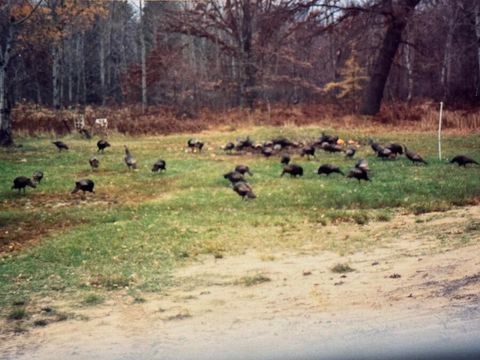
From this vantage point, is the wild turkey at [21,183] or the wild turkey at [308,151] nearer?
the wild turkey at [21,183]

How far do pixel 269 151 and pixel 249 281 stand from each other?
14.9m

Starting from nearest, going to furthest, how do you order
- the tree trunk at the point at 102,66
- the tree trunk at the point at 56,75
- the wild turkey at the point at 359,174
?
the wild turkey at the point at 359,174
the tree trunk at the point at 56,75
the tree trunk at the point at 102,66

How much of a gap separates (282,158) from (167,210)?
23.1 ft

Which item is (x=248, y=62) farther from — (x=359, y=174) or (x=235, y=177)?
(x=359, y=174)

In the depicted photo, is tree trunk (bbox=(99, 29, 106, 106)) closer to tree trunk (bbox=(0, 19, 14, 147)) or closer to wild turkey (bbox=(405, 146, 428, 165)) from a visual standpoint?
tree trunk (bbox=(0, 19, 14, 147))

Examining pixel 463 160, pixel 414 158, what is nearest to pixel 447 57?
pixel 414 158

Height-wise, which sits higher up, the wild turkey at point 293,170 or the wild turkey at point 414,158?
the wild turkey at point 414,158

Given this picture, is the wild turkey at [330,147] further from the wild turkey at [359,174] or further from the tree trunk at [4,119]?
the tree trunk at [4,119]

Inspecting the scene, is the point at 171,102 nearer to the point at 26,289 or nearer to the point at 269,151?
the point at 269,151

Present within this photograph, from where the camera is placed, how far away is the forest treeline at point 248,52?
34156 millimetres

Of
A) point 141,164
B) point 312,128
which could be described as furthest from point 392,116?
point 141,164

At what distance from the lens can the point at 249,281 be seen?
8.55 m

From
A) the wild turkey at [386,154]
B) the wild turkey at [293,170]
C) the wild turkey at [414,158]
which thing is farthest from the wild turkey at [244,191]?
the wild turkey at [386,154]

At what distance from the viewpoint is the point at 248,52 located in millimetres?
41906
